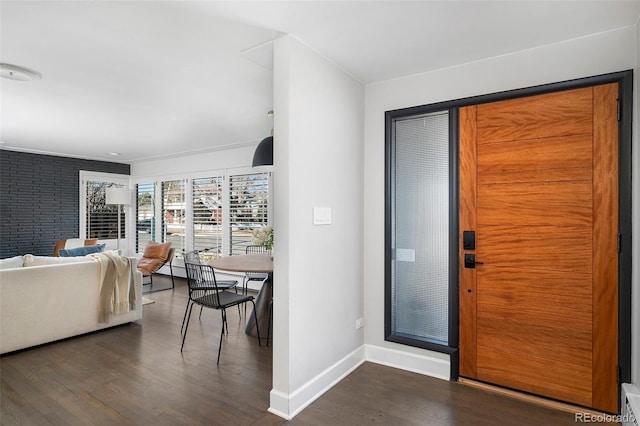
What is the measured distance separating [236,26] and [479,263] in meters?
2.43

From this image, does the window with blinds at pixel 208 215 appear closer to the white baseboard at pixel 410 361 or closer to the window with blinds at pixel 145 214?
the window with blinds at pixel 145 214

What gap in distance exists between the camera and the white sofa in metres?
3.24

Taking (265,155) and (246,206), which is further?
(246,206)

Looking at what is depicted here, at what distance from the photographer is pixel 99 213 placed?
7.50 m

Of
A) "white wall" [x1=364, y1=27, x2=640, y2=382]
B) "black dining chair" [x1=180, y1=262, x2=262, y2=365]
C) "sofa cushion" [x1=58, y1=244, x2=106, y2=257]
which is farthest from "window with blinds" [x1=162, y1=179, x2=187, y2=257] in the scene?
"white wall" [x1=364, y1=27, x2=640, y2=382]

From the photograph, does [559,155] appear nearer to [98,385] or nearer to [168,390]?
[168,390]

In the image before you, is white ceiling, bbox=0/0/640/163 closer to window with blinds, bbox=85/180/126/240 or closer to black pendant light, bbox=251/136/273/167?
black pendant light, bbox=251/136/273/167

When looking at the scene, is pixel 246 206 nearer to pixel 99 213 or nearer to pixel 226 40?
pixel 99 213

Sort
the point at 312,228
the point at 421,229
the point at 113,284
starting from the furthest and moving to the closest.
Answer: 1. the point at 113,284
2. the point at 421,229
3. the point at 312,228

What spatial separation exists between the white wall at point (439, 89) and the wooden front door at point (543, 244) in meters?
0.15

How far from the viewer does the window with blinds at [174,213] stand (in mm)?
7152

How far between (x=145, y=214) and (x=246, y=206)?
10.0ft

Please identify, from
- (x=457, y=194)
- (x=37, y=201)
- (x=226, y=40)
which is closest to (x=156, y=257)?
(x=37, y=201)

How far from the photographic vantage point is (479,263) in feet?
8.89
